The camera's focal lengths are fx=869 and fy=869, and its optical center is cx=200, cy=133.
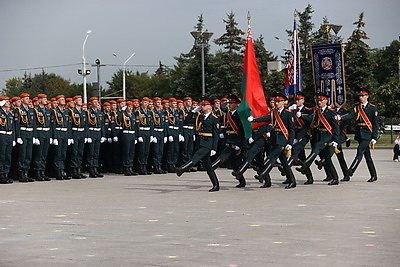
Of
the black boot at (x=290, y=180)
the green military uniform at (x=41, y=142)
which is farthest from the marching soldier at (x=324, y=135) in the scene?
the green military uniform at (x=41, y=142)

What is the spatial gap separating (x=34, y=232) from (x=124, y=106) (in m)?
11.2

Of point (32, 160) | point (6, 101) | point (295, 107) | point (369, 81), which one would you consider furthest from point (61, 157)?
point (369, 81)

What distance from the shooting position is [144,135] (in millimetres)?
20828

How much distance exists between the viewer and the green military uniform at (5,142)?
17.8 metres

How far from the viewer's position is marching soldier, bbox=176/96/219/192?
15.1m

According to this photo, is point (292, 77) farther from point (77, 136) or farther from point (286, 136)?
point (77, 136)

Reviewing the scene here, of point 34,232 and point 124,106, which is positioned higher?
point 124,106

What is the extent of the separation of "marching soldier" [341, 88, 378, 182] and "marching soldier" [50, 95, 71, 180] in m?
6.15

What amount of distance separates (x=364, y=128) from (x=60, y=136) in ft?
21.7

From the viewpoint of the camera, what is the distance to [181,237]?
30.2 feet

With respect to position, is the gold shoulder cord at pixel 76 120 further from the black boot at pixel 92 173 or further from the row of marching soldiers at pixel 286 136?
the row of marching soldiers at pixel 286 136

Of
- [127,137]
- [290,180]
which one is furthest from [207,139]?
[127,137]

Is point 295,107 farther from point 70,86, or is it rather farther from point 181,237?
point 70,86

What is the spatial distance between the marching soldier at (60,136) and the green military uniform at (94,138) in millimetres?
758
